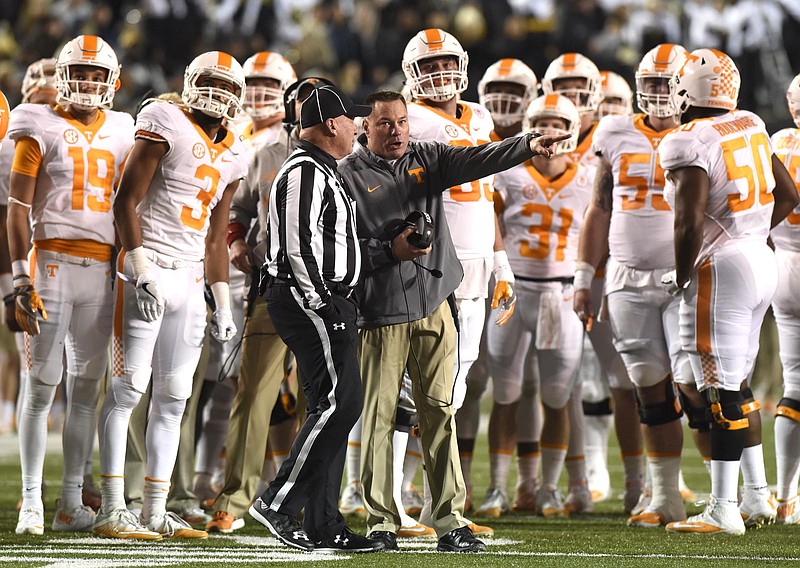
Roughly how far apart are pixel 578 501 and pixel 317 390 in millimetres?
2551

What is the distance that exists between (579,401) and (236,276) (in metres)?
2.10

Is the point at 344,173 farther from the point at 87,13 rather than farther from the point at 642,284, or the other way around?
the point at 87,13

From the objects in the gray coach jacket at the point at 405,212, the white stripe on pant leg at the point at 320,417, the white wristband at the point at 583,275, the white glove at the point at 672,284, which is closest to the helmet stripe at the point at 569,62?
the white wristband at the point at 583,275

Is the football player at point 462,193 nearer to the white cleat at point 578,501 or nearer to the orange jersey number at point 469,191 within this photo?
the orange jersey number at point 469,191

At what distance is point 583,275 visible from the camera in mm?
6531

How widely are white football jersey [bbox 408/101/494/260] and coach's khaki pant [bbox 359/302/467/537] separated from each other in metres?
0.72

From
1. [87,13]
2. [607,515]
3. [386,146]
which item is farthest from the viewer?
Result: [87,13]

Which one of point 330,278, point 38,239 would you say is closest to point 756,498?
point 330,278

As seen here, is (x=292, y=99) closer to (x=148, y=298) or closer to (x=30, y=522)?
(x=148, y=298)

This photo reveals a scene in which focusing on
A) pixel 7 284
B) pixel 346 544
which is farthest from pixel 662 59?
pixel 7 284

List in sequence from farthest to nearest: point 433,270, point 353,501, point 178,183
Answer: point 353,501 → point 178,183 → point 433,270

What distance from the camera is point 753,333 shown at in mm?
5879

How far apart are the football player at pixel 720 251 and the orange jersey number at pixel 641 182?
0.53 metres

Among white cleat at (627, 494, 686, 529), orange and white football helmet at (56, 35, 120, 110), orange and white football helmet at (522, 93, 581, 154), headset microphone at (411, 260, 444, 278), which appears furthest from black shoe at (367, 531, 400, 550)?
orange and white football helmet at (522, 93, 581, 154)
